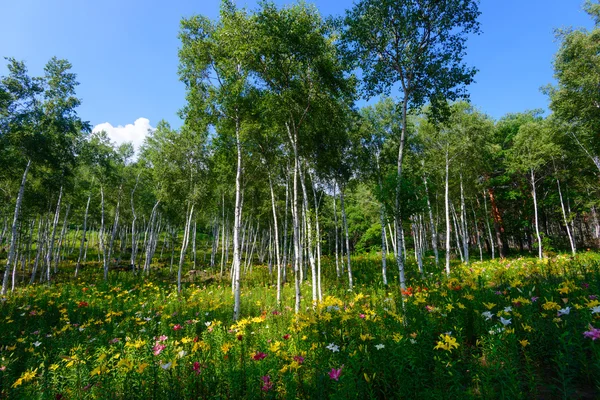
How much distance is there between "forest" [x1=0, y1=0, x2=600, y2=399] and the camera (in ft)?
10.1

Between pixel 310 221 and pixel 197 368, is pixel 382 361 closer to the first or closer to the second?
pixel 197 368

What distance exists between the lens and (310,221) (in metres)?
11.3

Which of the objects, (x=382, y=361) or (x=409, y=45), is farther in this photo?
(x=409, y=45)

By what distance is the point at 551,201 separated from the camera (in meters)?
27.9

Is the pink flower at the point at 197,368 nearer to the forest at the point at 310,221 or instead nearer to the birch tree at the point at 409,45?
the forest at the point at 310,221

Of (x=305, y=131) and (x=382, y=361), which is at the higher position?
(x=305, y=131)

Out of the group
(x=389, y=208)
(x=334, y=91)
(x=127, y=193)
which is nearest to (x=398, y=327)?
(x=389, y=208)

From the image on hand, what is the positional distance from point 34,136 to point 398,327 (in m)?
17.8

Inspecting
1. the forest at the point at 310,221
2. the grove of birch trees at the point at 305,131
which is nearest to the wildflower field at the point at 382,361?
the forest at the point at 310,221

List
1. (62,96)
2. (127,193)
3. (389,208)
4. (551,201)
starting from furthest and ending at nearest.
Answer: (551,201)
(127,193)
(62,96)
(389,208)

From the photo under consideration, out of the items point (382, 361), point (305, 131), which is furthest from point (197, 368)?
point (305, 131)

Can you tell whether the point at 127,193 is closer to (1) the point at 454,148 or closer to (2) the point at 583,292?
(1) the point at 454,148

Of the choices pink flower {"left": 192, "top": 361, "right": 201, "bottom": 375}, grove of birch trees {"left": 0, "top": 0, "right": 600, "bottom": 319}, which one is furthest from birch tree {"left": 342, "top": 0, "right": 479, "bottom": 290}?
pink flower {"left": 192, "top": 361, "right": 201, "bottom": 375}

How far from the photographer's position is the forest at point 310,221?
3.08 metres
